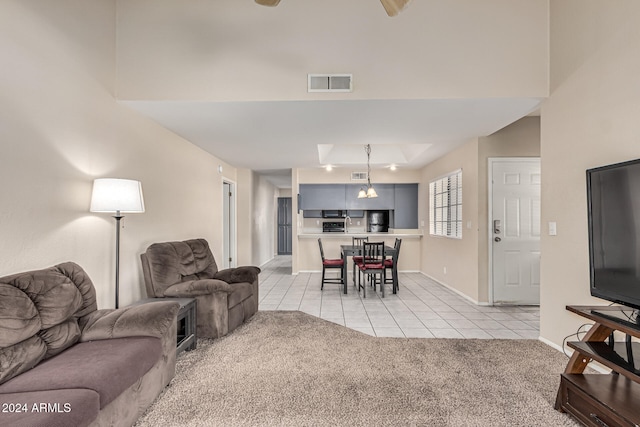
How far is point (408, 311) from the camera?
4027 millimetres

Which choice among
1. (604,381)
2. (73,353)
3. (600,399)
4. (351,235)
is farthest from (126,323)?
(351,235)

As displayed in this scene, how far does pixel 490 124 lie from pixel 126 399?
426cm

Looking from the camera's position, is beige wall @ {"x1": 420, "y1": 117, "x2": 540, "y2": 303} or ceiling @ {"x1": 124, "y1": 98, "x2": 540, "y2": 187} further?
beige wall @ {"x1": 420, "y1": 117, "x2": 540, "y2": 303}

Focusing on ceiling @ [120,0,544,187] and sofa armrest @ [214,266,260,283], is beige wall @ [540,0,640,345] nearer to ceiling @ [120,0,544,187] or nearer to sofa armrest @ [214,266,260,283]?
ceiling @ [120,0,544,187]

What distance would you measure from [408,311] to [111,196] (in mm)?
3567

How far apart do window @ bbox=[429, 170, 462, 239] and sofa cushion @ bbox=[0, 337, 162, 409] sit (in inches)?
179

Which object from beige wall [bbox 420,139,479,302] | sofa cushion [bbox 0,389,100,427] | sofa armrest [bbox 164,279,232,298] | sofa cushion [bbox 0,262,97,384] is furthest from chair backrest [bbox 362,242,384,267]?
sofa cushion [bbox 0,389,100,427]

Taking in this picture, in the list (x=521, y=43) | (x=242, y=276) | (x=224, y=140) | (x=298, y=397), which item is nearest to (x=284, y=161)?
(x=224, y=140)

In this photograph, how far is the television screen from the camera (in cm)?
163

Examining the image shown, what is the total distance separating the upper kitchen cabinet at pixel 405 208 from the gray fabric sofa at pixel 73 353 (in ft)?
18.5

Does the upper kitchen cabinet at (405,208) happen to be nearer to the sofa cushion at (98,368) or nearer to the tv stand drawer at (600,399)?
the tv stand drawer at (600,399)

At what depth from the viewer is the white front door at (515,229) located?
4258 millimetres

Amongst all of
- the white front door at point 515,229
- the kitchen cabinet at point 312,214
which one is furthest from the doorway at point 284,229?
the white front door at point 515,229

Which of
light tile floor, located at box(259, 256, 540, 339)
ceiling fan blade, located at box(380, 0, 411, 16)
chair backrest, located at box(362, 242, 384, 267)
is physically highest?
ceiling fan blade, located at box(380, 0, 411, 16)
